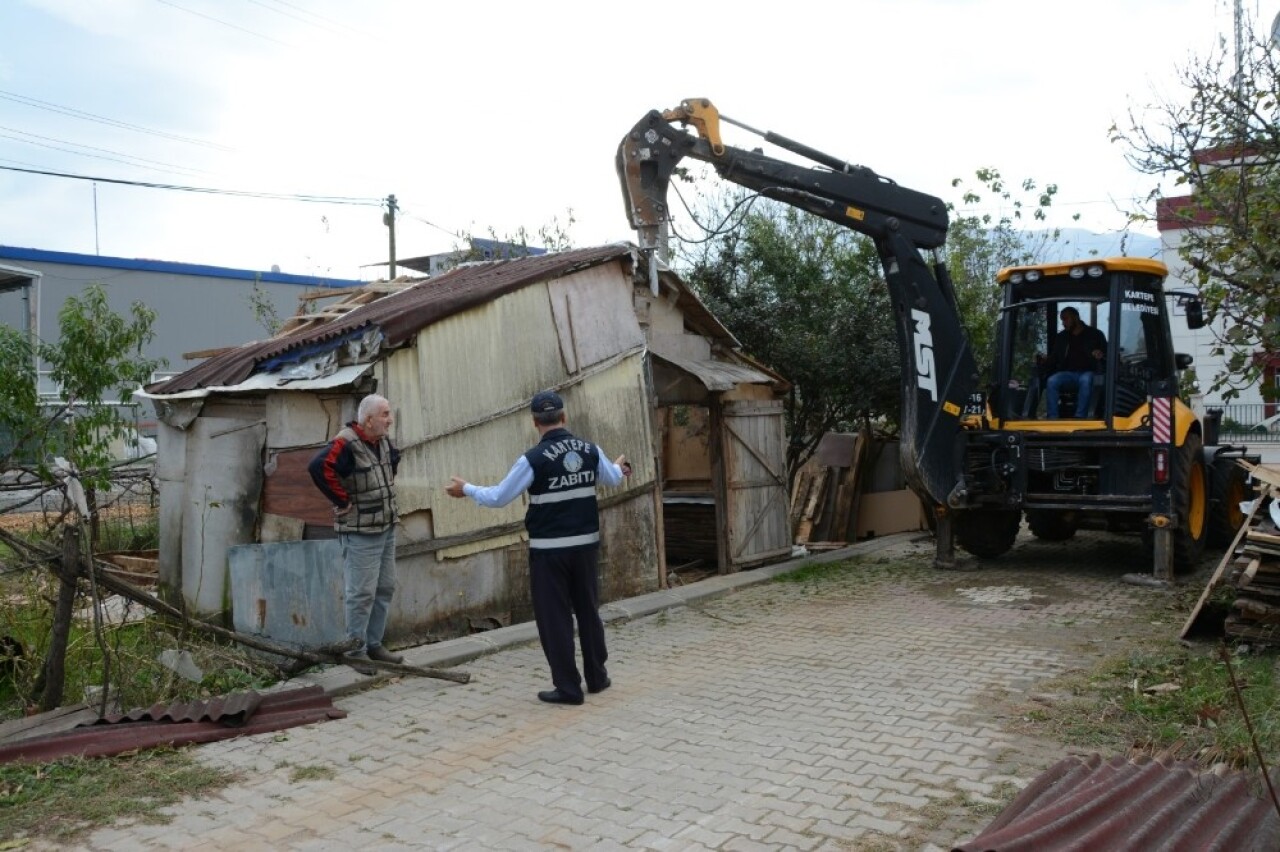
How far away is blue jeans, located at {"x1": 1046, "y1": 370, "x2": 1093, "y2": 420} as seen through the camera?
1011 centimetres

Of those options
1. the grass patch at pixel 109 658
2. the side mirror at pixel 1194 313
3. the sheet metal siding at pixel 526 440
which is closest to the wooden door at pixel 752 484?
the sheet metal siding at pixel 526 440

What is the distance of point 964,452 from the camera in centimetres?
1044

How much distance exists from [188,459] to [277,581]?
2.40m

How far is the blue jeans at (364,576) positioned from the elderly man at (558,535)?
3.36ft

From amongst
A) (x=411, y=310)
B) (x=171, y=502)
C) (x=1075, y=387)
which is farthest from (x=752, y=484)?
(x=171, y=502)

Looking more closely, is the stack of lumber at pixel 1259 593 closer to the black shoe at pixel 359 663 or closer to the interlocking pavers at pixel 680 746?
the interlocking pavers at pixel 680 746

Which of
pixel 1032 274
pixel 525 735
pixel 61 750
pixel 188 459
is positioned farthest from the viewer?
pixel 1032 274

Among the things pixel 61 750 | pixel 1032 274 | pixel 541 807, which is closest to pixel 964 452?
pixel 1032 274

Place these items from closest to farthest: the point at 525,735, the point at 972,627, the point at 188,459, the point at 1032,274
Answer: the point at 525,735
the point at 972,627
the point at 188,459
the point at 1032,274

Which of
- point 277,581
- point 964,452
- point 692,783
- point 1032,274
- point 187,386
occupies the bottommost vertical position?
point 692,783

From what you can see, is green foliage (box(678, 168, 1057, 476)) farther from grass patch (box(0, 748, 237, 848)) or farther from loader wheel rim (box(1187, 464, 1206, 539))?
grass patch (box(0, 748, 237, 848))

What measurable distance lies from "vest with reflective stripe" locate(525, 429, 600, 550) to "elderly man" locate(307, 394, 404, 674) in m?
1.13

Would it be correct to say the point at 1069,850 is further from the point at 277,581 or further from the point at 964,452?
the point at 964,452

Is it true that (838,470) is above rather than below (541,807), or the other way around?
above
